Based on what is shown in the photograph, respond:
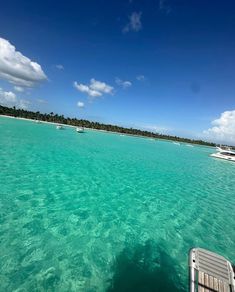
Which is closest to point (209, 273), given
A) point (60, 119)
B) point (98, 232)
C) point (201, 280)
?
point (201, 280)

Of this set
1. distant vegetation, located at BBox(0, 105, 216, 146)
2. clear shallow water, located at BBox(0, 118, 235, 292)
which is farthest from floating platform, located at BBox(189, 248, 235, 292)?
distant vegetation, located at BBox(0, 105, 216, 146)

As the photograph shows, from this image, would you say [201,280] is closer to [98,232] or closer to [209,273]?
[209,273]

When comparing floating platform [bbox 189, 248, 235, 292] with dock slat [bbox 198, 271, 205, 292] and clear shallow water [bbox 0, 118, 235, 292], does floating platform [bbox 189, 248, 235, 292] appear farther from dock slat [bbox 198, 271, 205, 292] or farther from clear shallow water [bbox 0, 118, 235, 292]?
clear shallow water [bbox 0, 118, 235, 292]

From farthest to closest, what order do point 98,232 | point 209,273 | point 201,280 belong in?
1. point 98,232
2. point 209,273
3. point 201,280

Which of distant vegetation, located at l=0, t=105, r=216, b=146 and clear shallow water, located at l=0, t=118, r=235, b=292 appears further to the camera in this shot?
distant vegetation, located at l=0, t=105, r=216, b=146

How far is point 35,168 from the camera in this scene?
14102 mm

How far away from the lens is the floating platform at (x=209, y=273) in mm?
3812

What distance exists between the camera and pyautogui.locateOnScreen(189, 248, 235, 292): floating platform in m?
3.81

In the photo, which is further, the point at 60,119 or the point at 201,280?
the point at 60,119

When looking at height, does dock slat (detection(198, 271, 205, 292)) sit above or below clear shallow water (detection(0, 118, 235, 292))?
above

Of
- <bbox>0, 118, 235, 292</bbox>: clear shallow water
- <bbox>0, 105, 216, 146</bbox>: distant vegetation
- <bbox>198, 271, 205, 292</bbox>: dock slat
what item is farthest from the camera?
<bbox>0, 105, 216, 146</bbox>: distant vegetation

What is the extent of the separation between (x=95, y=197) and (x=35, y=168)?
612cm

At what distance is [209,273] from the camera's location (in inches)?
161

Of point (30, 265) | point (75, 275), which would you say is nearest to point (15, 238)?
point (30, 265)
